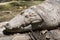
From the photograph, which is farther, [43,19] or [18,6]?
[18,6]

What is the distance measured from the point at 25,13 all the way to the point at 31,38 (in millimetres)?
676

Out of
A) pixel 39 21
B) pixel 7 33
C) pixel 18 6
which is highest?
pixel 39 21

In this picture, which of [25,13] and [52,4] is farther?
[52,4]

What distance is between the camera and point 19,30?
11.5ft

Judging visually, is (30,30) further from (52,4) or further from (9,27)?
(52,4)

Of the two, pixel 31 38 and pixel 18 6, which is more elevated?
pixel 31 38

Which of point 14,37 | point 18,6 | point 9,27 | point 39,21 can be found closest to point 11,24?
point 9,27

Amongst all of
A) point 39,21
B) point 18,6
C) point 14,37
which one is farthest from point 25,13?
point 18,6

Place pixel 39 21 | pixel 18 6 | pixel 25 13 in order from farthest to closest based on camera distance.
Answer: pixel 18 6
pixel 25 13
pixel 39 21

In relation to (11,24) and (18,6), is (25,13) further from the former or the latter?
(18,6)

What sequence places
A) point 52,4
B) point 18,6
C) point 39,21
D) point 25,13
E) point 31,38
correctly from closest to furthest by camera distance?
point 31,38, point 39,21, point 25,13, point 52,4, point 18,6

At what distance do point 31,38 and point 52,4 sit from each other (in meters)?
1.09

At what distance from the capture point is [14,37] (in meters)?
3.32

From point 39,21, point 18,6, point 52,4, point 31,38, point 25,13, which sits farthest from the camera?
point 18,6
